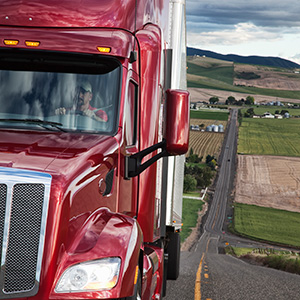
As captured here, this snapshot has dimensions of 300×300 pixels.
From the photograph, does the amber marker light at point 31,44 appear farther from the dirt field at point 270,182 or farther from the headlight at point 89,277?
the dirt field at point 270,182

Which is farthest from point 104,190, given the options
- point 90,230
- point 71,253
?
point 71,253

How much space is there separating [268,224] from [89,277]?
80.4 meters

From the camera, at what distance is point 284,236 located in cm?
7562

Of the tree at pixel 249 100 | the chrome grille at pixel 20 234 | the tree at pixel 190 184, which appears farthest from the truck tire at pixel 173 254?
the tree at pixel 249 100

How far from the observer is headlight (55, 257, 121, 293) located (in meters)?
4.05

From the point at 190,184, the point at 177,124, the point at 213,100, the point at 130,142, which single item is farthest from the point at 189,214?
the point at 177,124

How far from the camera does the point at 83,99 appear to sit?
17.0ft

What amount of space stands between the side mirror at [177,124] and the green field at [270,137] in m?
107

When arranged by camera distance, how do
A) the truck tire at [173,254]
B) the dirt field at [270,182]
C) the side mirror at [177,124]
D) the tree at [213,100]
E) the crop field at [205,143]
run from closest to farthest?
the side mirror at [177,124] < the truck tire at [173,254] < the dirt field at [270,182] < the crop field at [205,143] < the tree at [213,100]

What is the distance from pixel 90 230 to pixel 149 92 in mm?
2159

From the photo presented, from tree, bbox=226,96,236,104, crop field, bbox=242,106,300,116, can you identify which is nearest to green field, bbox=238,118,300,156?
crop field, bbox=242,106,300,116

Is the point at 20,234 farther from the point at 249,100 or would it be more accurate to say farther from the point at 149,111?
the point at 249,100

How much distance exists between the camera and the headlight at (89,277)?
405 cm

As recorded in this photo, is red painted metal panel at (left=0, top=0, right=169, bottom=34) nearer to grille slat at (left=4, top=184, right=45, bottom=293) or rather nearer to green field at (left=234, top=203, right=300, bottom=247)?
grille slat at (left=4, top=184, right=45, bottom=293)
